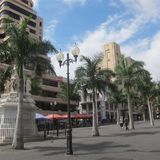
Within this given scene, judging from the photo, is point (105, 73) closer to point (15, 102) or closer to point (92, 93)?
point (92, 93)

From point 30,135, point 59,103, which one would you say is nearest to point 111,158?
point 30,135

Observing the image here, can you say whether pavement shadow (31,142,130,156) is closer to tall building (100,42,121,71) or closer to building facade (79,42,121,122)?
building facade (79,42,121,122)

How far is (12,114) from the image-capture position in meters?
26.5

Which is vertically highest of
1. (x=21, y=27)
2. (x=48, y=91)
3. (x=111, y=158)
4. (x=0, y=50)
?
(x=48, y=91)

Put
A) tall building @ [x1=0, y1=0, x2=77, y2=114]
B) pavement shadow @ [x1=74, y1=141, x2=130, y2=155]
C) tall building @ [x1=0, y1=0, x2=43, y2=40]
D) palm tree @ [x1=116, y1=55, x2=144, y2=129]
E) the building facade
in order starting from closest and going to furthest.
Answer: pavement shadow @ [x1=74, y1=141, x2=130, y2=155], palm tree @ [x1=116, y1=55, x2=144, y2=129], tall building @ [x1=0, y1=0, x2=43, y2=40], tall building @ [x1=0, y1=0, x2=77, y2=114], the building facade

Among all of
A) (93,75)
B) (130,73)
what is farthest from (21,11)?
(93,75)

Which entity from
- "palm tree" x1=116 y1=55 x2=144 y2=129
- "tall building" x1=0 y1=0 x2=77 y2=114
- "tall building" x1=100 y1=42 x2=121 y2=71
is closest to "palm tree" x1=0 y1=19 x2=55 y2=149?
"palm tree" x1=116 y1=55 x2=144 y2=129

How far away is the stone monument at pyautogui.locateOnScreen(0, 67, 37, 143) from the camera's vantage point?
24945 mm

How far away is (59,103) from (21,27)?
65.8 metres

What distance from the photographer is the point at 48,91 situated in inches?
3216

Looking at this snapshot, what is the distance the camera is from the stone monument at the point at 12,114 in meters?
24.9

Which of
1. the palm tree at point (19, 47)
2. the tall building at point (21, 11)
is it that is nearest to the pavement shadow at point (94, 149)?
the palm tree at point (19, 47)

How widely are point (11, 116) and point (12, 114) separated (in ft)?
0.76

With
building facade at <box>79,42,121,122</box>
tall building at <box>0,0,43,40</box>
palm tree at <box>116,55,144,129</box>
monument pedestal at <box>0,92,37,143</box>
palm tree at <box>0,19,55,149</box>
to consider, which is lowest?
monument pedestal at <box>0,92,37,143</box>
